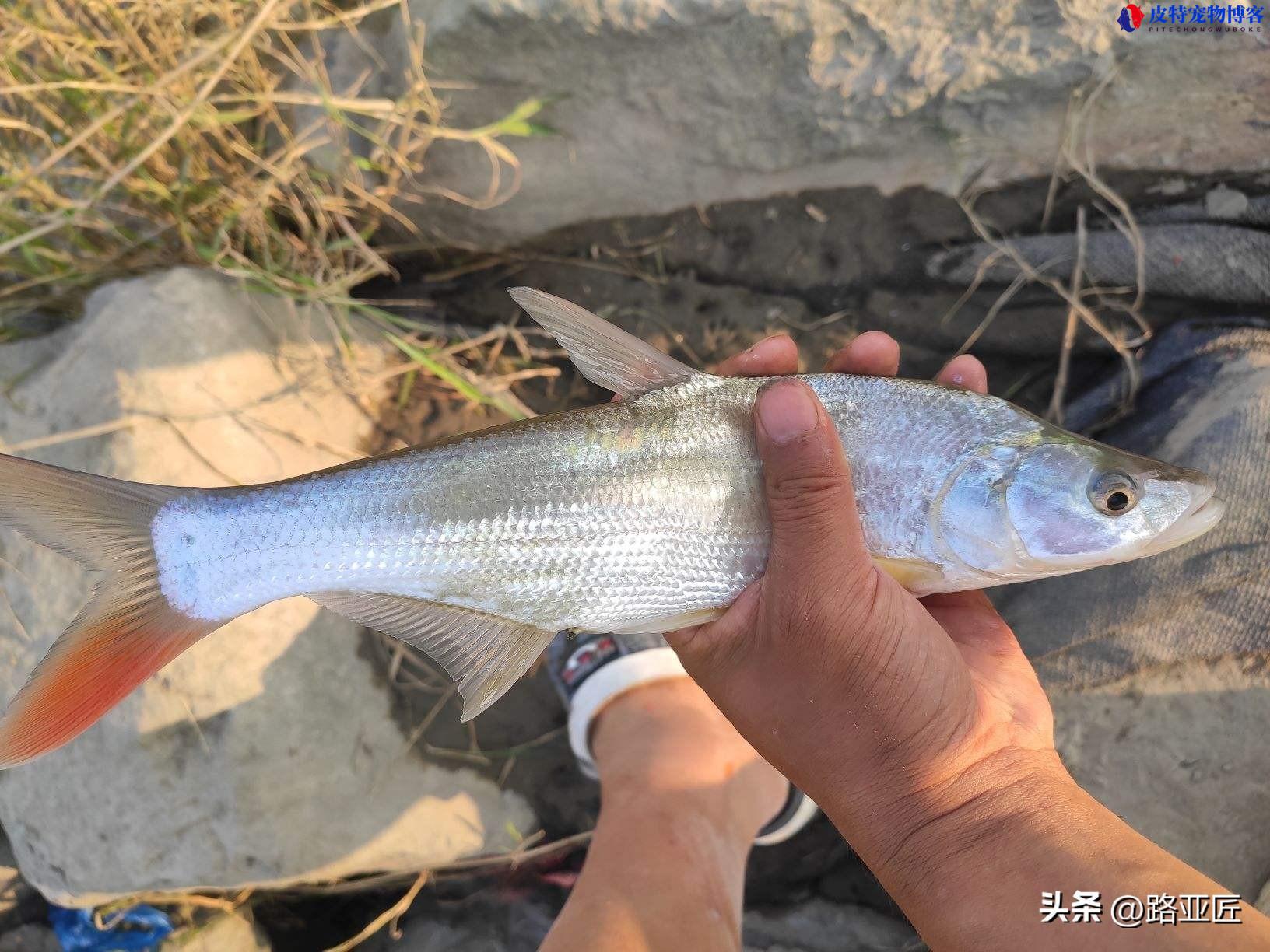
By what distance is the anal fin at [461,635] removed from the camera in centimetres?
173

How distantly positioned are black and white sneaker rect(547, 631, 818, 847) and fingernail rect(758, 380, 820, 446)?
5.38ft

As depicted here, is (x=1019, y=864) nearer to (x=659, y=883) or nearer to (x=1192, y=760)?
(x=659, y=883)

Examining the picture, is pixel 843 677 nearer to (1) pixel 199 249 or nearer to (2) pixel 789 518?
(2) pixel 789 518

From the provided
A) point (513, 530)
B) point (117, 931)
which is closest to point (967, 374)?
point (513, 530)

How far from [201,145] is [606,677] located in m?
2.49

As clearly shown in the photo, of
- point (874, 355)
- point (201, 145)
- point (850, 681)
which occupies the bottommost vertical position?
point (850, 681)

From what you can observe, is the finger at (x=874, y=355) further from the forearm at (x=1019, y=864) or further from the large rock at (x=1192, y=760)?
the large rock at (x=1192, y=760)

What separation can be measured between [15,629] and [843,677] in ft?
8.88

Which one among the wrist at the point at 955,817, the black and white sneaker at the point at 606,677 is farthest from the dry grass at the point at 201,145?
the wrist at the point at 955,817

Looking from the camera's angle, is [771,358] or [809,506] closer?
[809,506]

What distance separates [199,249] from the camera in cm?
266

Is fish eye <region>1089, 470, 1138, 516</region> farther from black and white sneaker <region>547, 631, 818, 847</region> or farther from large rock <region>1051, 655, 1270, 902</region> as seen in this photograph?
black and white sneaker <region>547, 631, 818, 847</region>

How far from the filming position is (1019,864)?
1440 mm

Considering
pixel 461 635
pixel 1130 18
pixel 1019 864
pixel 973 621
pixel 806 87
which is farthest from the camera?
pixel 806 87
